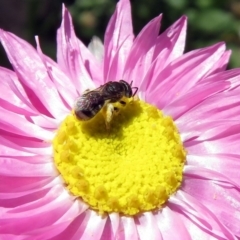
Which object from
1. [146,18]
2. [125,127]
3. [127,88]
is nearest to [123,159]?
[125,127]

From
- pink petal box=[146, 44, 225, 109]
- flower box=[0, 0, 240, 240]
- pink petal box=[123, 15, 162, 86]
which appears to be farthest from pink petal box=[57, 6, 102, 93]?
pink petal box=[146, 44, 225, 109]

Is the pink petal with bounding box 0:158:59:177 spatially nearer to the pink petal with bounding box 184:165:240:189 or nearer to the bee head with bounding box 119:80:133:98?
the bee head with bounding box 119:80:133:98

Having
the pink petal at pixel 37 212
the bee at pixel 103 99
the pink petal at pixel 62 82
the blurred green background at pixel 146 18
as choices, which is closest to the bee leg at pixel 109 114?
the bee at pixel 103 99

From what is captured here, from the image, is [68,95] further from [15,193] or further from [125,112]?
[15,193]

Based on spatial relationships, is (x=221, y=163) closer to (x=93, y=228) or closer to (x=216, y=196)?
(x=216, y=196)

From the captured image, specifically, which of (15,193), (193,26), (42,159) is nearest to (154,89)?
(42,159)

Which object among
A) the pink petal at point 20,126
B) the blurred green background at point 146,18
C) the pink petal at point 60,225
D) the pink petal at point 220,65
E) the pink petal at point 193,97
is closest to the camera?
the pink petal at point 60,225

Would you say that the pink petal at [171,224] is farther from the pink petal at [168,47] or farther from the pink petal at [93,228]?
the pink petal at [168,47]
